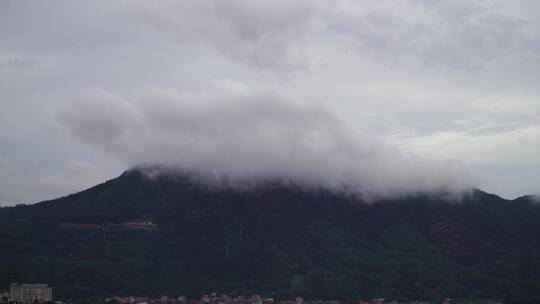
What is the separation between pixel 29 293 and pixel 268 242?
49.8 m

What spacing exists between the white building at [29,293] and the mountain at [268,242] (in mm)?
5716

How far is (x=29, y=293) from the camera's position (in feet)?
392

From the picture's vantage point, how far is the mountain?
13788 cm

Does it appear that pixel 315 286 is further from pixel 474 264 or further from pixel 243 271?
pixel 474 264

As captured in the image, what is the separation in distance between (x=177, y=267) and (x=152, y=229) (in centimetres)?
1411

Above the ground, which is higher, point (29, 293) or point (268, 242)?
point (268, 242)

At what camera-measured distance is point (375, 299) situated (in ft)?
443

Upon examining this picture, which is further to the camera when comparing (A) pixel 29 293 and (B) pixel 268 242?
(B) pixel 268 242

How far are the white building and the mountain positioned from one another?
5.72m

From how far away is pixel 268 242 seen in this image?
157 m

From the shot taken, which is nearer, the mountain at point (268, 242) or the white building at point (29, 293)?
the white building at point (29, 293)

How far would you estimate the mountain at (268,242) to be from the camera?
452 feet

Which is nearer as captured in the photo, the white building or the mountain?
the white building

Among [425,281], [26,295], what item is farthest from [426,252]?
[26,295]
